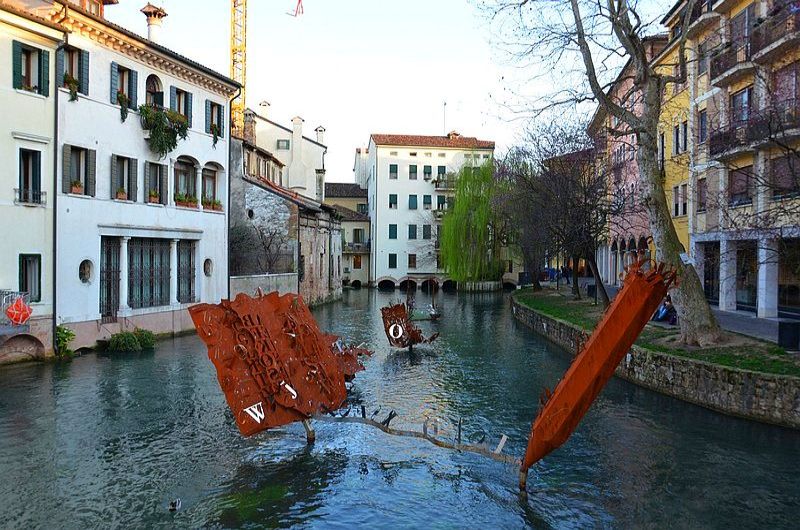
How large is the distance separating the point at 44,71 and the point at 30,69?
0.36m

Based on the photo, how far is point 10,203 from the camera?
61.8ft

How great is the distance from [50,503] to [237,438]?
3800 millimetres

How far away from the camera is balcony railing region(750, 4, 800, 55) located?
18656 millimetres

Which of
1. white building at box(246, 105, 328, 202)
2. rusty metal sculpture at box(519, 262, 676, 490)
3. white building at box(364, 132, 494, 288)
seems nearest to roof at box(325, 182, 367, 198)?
white building at box(364, 132, 494, 288)

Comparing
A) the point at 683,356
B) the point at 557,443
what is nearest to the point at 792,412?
the point at 683,356

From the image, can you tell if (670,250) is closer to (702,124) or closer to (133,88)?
(702,124)

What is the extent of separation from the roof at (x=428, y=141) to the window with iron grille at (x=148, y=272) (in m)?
40.2

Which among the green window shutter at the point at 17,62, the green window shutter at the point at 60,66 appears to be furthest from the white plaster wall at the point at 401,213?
the green window shutter at the point at 17,62

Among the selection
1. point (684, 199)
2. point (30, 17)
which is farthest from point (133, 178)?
point (684, 199)

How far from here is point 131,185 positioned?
23562 millimetres

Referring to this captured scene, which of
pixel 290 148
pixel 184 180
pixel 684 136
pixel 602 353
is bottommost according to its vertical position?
pixel 602 353

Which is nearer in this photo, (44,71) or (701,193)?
(44,71)

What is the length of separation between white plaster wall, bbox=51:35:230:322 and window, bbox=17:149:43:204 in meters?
0.72

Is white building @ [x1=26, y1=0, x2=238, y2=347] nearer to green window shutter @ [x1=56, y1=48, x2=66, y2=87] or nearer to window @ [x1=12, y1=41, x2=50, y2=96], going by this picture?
green window shutter @ [x1=56, y1=48, x2=66, y2=87]
